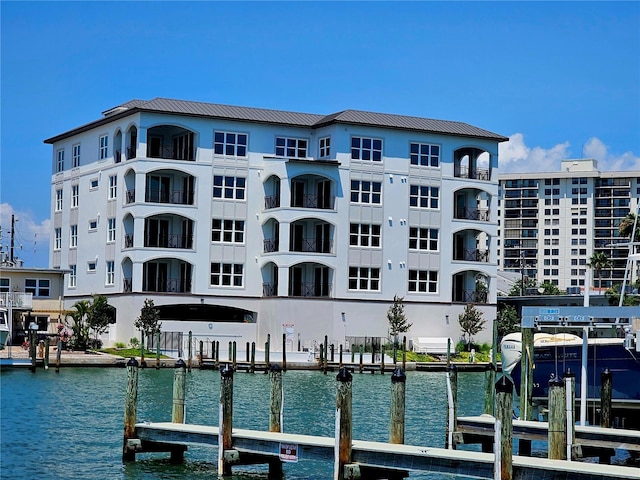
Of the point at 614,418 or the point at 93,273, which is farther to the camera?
the point at 93,273

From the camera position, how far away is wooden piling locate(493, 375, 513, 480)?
2350 centimetres

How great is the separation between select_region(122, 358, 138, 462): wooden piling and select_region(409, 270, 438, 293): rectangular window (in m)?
56.6

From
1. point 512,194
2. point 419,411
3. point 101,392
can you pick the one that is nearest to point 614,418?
point 419,411

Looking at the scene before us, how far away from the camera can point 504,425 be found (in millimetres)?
23516

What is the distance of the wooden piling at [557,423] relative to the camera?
2650 cm

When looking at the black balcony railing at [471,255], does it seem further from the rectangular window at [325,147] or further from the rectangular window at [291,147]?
the rectangular window at [291,147]

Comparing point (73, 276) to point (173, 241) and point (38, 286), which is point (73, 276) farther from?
point (173, 241)

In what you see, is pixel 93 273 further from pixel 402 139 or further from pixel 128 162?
pixel 402 139

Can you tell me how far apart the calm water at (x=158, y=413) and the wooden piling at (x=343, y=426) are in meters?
3.49

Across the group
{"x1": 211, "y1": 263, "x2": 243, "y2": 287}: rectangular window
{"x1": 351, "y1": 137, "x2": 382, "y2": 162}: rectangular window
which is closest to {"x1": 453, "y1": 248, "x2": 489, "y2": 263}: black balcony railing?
{"x1": 351, "y1": 137, "x2": 382, "y2": 162}: rectangular window

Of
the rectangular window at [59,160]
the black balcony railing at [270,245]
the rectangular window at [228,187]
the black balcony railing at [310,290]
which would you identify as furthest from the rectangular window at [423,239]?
the rectangular window at [59,160]

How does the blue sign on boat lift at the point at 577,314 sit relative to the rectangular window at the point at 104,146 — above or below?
below

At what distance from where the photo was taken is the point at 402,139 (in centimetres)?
8619

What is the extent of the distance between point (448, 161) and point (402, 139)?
3.95 m
